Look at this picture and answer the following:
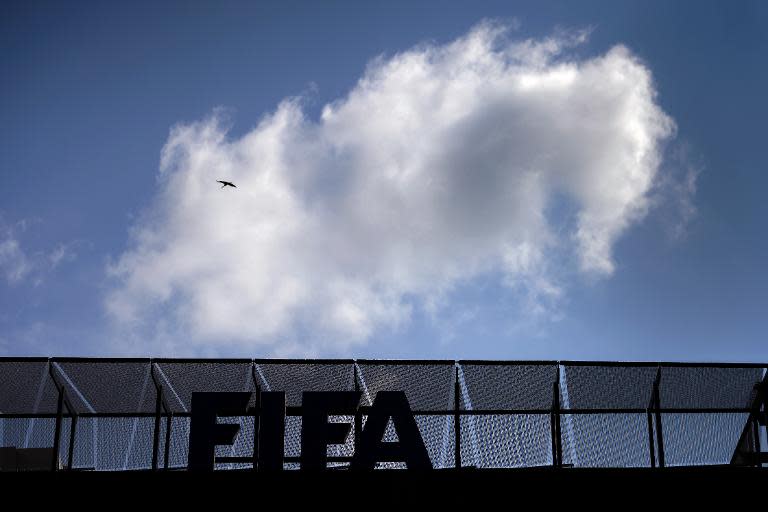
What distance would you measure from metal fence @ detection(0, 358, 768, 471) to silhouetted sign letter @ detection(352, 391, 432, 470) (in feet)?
11.8

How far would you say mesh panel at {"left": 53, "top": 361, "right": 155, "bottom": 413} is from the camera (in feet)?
91.9

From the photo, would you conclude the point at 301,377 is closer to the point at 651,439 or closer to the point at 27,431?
the point at 27,431

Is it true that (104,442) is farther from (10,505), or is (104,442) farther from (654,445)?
(654,445)

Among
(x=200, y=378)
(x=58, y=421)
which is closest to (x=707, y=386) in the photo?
(x=200, y=378)

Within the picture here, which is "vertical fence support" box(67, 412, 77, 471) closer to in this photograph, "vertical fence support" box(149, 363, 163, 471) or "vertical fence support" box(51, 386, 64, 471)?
"vertical fence support" box(51, 386, 64, 471)

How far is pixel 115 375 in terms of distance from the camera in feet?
92.2

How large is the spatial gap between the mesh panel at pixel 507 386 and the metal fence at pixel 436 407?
0.03m

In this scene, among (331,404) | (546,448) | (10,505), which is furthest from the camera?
(546,448)

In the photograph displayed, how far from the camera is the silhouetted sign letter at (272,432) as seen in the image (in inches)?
934

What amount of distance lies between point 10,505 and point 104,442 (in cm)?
514

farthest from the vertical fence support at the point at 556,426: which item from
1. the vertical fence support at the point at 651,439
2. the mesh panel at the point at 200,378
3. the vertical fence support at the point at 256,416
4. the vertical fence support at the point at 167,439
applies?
the vertical fence support at the point at 167,439

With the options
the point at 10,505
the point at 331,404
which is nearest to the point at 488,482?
the point at 331,404

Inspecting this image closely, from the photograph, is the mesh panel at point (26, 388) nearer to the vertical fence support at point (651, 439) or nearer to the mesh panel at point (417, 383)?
the mesh panel at point (417, 383)

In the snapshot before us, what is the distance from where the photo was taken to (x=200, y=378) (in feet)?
91.9
